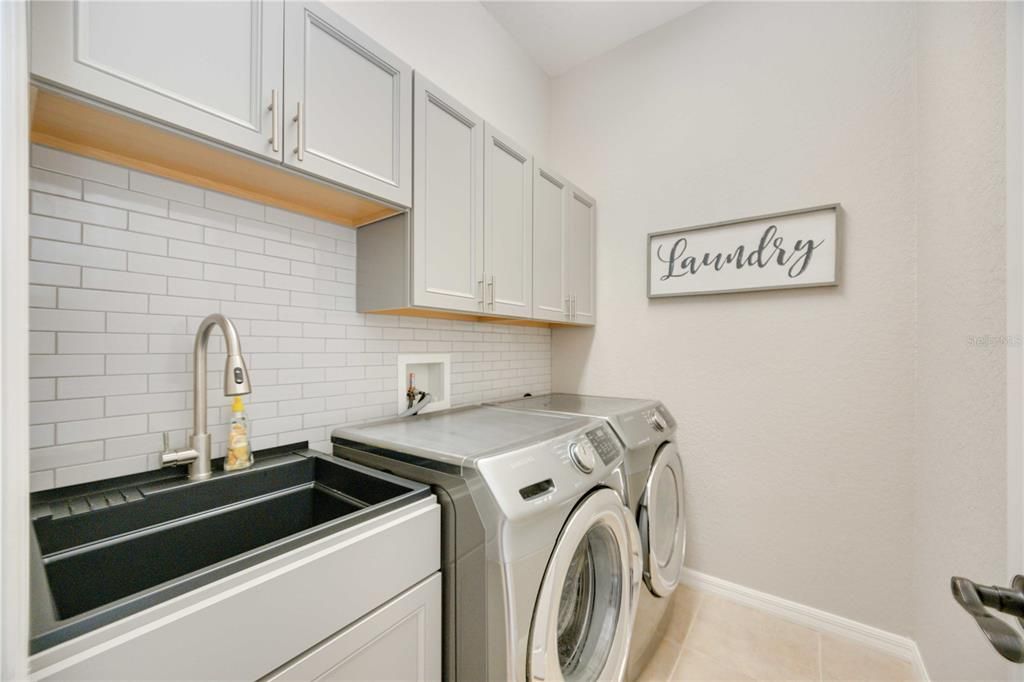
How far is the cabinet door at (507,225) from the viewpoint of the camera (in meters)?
1.73

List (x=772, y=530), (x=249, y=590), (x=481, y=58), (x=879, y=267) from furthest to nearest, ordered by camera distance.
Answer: (x=481, y=58), (x=772, y=530), (x=879, y=267), (x=249, y=590)

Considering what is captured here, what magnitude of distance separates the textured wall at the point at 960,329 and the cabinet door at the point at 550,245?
1494 millimetres

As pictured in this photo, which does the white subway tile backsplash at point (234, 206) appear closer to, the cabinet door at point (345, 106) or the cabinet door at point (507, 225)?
the cabinet door at point (345, 106)

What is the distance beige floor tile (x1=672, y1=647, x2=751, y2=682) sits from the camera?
1.63 metres

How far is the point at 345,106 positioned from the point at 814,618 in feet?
9.49

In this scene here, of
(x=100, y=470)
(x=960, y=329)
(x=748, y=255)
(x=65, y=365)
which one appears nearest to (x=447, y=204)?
(x=65, y=365)

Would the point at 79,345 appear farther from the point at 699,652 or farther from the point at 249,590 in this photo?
the point at 699,652

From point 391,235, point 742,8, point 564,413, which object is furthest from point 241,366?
point 742,8

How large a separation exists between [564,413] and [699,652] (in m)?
1.20

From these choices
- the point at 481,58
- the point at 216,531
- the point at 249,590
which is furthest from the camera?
the point at 481,58

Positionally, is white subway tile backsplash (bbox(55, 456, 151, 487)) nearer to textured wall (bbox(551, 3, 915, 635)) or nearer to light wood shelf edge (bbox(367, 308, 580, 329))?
light wood shelf edge (bbox(367, 308, 580, 329))

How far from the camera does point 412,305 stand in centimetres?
141

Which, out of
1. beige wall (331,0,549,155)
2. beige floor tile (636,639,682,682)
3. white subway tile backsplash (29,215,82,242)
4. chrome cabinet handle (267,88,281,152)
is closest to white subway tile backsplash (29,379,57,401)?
white subway tile backsplash (29,215,82,242)

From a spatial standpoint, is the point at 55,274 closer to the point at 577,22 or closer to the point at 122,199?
the point at 122,199
